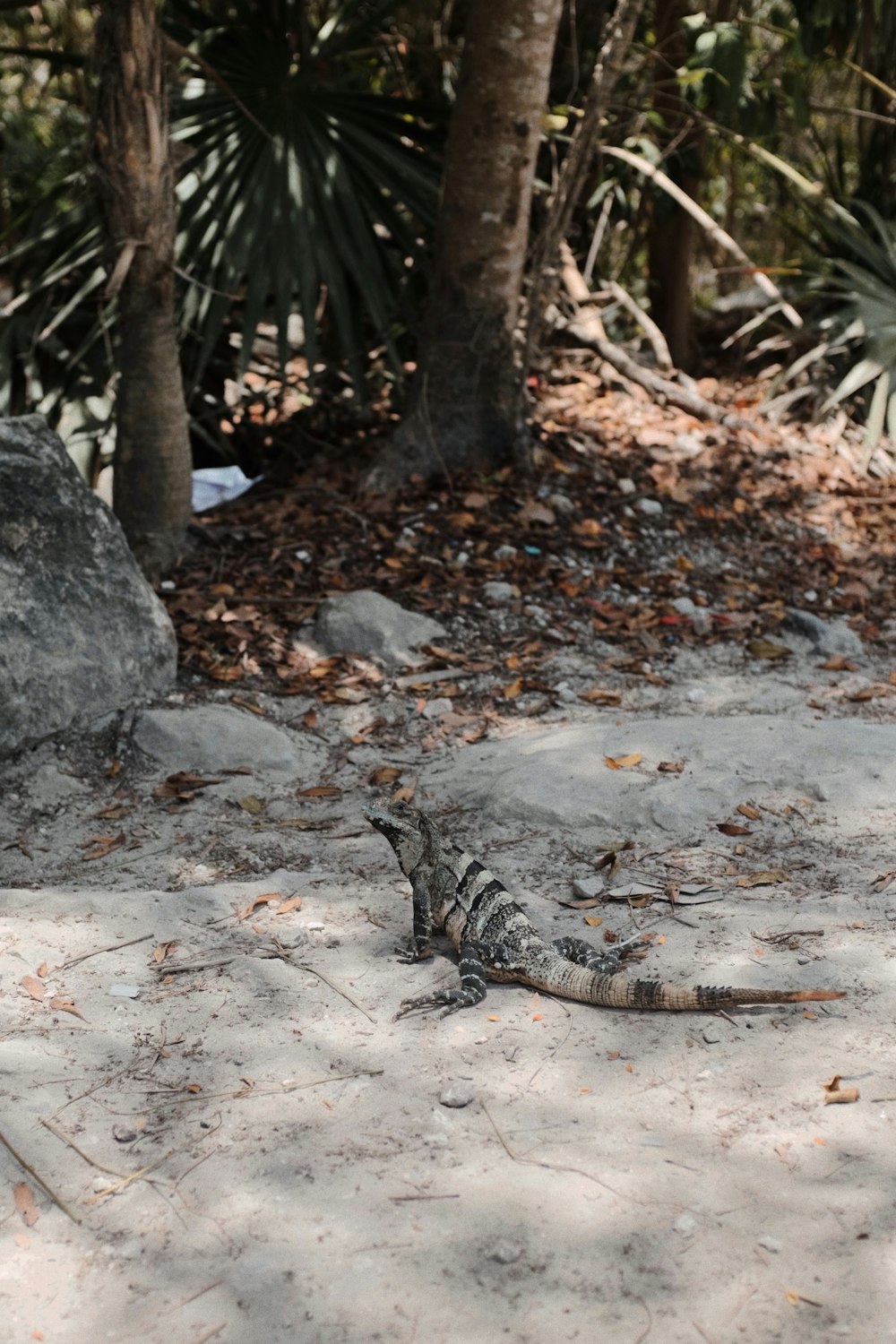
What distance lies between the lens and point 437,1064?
9.30 feet

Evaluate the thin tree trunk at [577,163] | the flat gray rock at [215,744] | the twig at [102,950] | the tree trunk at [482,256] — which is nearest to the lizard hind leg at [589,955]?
the twig at [102,950]

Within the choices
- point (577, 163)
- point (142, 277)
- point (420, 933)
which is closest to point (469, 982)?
point (420, 933)

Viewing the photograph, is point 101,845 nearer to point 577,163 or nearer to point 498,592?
point 498,592

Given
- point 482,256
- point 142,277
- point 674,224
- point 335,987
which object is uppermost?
point 674,224

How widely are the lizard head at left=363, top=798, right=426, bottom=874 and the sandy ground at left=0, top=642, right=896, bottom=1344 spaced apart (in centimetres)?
22

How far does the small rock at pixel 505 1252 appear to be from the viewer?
87.0 inches

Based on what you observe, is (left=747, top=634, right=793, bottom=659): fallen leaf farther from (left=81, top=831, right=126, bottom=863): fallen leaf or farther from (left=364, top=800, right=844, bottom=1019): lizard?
(left=81, top=831, right=126, bottom=863): fallen leaf

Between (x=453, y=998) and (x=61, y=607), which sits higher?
(x=61, y=607)

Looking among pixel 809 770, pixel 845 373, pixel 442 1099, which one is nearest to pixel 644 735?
pixel 809 770

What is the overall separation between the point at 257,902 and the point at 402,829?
499mm

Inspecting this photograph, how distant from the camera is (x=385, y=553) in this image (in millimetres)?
5961

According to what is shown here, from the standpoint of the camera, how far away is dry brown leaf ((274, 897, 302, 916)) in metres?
3.59

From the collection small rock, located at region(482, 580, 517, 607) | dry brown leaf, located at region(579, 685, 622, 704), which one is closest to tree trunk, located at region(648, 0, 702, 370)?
small rock, located at region(482, 580, 517, 607)

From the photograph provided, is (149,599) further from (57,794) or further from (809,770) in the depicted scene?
(809,770)
